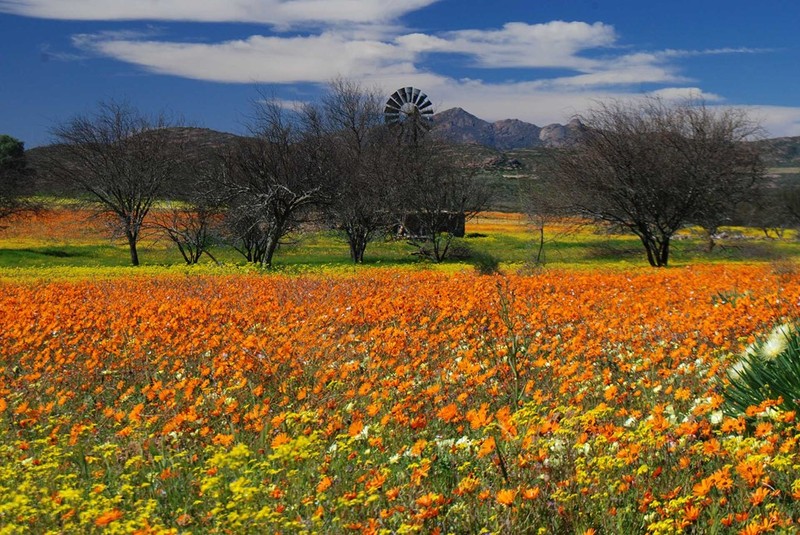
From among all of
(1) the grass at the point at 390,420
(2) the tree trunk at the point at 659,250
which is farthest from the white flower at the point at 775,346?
(2) the tree trunk at the point at 659,250

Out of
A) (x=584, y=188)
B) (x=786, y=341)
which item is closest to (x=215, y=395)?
(x=786, y=341)

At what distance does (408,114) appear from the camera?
5516 centimetres

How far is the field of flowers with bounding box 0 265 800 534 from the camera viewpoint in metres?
3.29

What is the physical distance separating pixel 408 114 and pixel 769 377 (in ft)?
170

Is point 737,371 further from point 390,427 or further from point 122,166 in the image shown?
point 122,166

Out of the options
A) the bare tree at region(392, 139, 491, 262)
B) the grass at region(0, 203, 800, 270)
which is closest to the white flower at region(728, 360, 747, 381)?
the grass at region(0, 203, 800, 270)

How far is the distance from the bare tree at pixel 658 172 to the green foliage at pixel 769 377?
84.4 feet

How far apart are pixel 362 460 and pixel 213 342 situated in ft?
10.8

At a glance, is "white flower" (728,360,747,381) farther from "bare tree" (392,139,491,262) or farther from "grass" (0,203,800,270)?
"bare tree" (392,139,491,262)

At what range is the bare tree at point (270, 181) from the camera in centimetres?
2948

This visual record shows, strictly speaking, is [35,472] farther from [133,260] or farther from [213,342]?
[133,260]

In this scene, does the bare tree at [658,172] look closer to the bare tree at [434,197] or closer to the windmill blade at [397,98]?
the bare tree at [434,197]

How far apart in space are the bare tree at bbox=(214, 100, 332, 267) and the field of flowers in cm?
1815

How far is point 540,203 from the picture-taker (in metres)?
36.2
